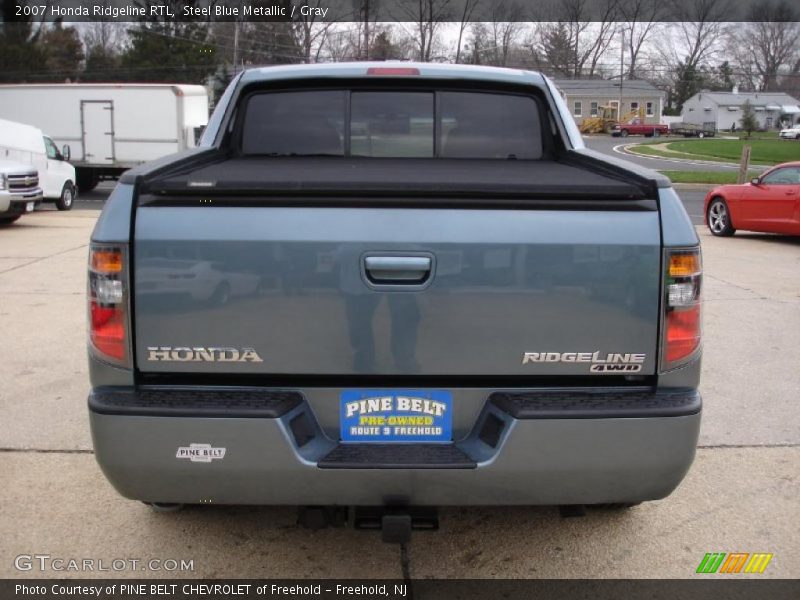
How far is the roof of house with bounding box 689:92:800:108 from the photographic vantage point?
10275 cm

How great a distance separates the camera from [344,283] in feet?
8.50

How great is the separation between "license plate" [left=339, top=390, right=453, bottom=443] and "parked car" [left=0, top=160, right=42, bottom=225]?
13.8 m

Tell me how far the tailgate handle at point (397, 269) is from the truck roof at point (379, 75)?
5.54 ft

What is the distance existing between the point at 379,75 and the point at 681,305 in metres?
2.02

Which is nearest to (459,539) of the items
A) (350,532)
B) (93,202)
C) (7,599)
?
(350,532)

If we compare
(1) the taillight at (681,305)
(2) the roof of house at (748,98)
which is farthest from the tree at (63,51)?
(2) the roof of house at (748,98)

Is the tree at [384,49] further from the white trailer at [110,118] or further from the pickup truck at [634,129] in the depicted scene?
the white trailer at [110,118]

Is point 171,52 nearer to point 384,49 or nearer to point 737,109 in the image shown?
point 384,49

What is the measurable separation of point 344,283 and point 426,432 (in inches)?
23.6

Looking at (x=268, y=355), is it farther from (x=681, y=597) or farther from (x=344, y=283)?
(x=681, y=597)

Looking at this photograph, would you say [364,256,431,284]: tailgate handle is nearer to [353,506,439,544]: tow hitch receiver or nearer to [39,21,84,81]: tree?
[353,506,439,544]: tow hitch receiver

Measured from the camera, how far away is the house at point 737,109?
103 m

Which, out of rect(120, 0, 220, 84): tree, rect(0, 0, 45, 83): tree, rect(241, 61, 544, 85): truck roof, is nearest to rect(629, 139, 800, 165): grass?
rect(120, 0, 220, 84): tree

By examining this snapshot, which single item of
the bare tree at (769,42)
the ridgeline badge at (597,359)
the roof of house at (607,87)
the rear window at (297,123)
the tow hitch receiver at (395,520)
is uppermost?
the bare tree at (769,42)
